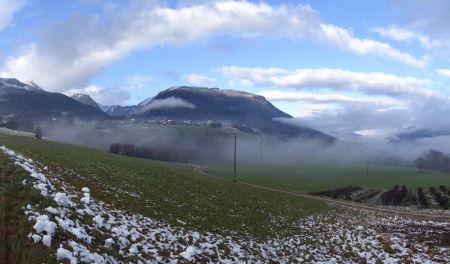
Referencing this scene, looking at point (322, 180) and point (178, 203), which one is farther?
point (322, 180)

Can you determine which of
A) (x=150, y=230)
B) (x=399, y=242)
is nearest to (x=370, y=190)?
(x=399, y=242)

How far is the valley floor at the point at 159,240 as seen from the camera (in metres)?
15.5

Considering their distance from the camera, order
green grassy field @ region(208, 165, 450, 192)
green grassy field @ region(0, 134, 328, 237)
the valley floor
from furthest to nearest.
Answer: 1. green grassy field @ region(208, 165, 450, 192)
2. green grassy field @ region(0, 134, 328, 237)
3. the valley floor

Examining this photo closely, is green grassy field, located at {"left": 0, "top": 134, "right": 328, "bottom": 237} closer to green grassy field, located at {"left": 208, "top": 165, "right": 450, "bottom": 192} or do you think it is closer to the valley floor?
the valley floor

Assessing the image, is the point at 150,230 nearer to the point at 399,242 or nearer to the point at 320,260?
the point at 320,260

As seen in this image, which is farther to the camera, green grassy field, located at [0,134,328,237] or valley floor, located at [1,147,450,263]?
green grassy field, located at [0,134,328,237]

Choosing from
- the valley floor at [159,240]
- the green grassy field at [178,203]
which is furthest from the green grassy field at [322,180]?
the valley floor at [159,240]

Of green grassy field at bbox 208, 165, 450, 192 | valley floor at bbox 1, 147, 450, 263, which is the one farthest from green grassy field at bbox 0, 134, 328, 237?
green grassy field at bbox 208, 165, 450, 192

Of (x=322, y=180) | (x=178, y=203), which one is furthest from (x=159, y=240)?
(x=322, y=180)

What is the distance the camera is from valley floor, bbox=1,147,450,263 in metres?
15.5

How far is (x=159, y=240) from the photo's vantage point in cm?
2005

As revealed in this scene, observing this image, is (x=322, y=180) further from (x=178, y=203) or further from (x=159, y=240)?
(x=159, y=240)

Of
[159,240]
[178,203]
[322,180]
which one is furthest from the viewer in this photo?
[322,180]

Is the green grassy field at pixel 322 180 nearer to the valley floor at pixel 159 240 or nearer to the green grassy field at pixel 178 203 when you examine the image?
the green grassy field at pixel 178 203
